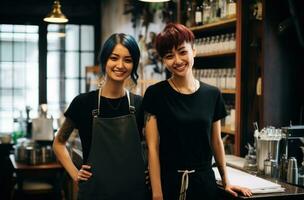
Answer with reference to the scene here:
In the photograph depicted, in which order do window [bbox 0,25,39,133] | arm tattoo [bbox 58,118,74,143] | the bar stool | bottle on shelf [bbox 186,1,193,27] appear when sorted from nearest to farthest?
arm tattoo [bbox 58,118,74,143] → bottle on shelf [bbox 186,1,193,27] → the bar stool → window [bbox 0,25,39,133]

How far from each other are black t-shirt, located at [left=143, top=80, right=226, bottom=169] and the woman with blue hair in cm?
10

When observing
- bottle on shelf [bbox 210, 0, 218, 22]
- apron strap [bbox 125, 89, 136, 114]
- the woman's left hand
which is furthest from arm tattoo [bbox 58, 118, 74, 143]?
bottle on shelf [bbox 210, 0, 218, 22]

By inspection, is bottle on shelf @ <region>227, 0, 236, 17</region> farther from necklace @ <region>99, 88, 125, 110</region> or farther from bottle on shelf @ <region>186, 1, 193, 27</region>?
necklace @ <region>99, 88, 125, 110</region>

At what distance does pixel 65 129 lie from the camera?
2371 mm

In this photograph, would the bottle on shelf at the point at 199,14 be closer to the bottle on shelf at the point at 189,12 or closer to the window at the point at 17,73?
the bottle on shelf at the point at 189,12

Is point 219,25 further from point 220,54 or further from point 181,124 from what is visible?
point 181,124

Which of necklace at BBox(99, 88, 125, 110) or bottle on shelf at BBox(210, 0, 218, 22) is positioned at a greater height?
bottle on shelf at BBox(210, 0, 218, 22)

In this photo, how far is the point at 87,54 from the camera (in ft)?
27.1

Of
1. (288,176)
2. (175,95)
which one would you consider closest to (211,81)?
(288,176)

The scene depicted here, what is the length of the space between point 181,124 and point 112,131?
1.00 feet

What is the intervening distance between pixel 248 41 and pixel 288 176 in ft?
3.78

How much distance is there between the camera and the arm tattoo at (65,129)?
7.67 ft

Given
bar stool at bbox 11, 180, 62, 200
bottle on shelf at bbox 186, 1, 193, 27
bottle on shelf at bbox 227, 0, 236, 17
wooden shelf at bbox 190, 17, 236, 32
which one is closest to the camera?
bottle on shelf at bbox 227, 0, 236, 17

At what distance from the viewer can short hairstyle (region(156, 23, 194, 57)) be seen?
2244 millimetres
